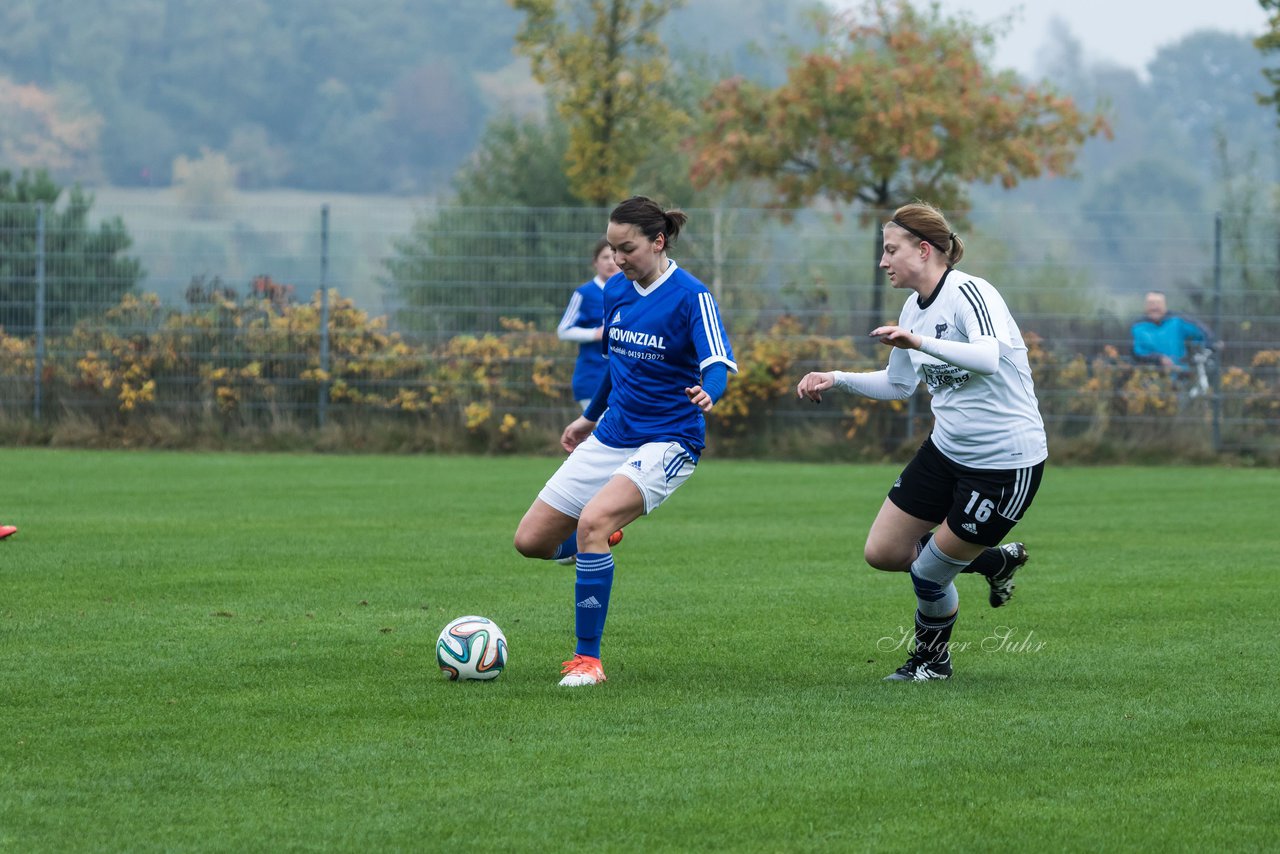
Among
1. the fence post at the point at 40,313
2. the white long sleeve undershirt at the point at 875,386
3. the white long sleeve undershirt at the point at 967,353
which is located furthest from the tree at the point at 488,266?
the white long sleeve undershirt at the point at 967,353

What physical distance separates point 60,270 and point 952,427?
16.5 metres

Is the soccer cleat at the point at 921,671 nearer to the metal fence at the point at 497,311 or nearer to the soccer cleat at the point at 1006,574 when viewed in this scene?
the soccer cleat at the point at 1006,574

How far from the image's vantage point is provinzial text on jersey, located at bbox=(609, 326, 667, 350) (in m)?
7.05

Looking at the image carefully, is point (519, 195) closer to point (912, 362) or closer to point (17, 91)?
point (912, 362)

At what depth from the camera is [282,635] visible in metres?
7.68

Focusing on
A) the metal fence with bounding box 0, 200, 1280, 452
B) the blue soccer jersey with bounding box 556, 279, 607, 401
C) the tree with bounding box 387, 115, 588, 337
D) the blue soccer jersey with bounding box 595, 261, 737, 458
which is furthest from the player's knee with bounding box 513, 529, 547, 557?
the tree with bounding box 387, 115, 588, 337

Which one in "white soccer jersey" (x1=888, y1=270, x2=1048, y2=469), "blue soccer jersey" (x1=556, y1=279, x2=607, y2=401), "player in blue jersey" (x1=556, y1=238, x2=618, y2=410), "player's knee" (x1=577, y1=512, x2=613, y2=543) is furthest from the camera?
"blue soccer jersey" (x1=556, y1=279, x2=607, y2=401)

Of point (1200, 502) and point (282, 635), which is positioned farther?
point (1200, 502)

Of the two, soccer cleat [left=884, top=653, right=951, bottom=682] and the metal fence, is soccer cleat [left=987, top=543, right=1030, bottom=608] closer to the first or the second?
soccer cleat [left=884, top=653, right=951, bottom=682]

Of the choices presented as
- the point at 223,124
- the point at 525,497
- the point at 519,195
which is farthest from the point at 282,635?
the point at 223,124

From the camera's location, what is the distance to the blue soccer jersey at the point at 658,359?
7.04 meters

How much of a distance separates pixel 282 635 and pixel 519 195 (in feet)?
94.1

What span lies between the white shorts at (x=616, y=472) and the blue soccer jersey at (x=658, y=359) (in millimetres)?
49

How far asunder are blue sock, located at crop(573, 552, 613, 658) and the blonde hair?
1.74 m
